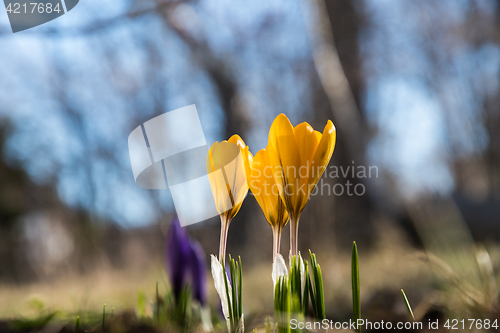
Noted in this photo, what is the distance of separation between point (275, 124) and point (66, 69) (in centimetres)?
442

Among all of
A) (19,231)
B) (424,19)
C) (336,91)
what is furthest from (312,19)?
(19,231)

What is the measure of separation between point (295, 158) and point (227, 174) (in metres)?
0.09

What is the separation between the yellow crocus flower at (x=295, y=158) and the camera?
35 cm

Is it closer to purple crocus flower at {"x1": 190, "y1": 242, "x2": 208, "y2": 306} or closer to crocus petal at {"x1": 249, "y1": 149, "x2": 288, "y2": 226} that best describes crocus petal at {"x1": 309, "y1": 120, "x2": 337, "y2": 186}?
crocus petal at {"x1": 249, "y1": 149, "x2": 288, "y2": 226}

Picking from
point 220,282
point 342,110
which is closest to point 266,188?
point 220,282

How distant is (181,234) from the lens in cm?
43

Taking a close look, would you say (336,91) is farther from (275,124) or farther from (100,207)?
(100,207)

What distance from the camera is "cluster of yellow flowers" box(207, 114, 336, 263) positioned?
356mm


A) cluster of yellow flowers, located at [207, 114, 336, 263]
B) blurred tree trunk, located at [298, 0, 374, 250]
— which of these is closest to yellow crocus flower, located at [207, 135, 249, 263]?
cluster of yellow flowers, located at [207, 114, 336, 263]

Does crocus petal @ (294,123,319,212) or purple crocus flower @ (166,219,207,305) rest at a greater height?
crocus petal @ (294,123,319,212)

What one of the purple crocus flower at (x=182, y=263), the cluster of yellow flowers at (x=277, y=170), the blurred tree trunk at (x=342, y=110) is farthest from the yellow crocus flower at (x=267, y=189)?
the blurred tree trunk at (x=342, y=110)

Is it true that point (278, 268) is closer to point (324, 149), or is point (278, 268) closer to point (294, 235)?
point (294, 235)

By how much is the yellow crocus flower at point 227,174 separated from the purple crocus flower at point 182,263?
0.07 m

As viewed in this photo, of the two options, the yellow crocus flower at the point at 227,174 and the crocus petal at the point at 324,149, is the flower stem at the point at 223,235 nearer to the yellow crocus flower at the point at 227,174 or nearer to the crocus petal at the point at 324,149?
the yellow crocus flower at the point at 227,174
